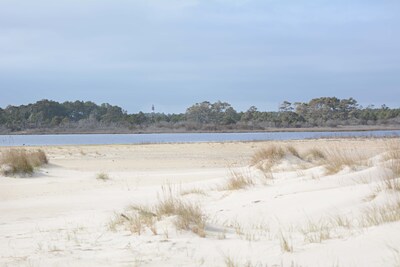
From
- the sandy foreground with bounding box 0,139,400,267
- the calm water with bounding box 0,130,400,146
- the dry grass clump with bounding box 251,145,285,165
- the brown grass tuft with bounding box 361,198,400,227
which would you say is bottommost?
the calm water with bounding box 0,130,400,146

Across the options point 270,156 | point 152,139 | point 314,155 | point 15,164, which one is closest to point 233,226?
point 270,156

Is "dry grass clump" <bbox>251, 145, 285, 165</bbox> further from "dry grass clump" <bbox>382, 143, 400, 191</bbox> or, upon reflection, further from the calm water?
the calm water

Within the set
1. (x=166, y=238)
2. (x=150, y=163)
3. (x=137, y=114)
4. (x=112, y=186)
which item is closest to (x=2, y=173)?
(x=112, y=186)

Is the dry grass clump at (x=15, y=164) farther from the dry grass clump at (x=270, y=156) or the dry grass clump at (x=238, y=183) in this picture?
the dry grass clump at (x=238, y=183)

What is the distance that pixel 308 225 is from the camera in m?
6.94

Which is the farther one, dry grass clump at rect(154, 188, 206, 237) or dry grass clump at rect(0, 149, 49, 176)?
dry grass clump at rect(0, 149, 49, 176)

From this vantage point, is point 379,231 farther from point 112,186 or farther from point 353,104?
point 353,104

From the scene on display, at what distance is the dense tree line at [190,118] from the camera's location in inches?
3701

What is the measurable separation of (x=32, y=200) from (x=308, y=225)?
6961 millimetres

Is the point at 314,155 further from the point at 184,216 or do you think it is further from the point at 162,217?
the point at 184,216

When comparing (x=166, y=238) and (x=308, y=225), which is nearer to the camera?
(x=166, y=238)

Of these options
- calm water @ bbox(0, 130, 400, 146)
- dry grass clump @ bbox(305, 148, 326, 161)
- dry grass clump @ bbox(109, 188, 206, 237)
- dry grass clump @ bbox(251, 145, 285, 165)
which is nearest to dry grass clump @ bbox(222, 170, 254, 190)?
dry grass clump @ bbox(109, 188, 206, 237)

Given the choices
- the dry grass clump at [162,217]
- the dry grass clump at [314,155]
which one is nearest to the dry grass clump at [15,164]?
the dry grass clump at [314,155]

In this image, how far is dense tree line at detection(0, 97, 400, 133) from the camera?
94000 mm
